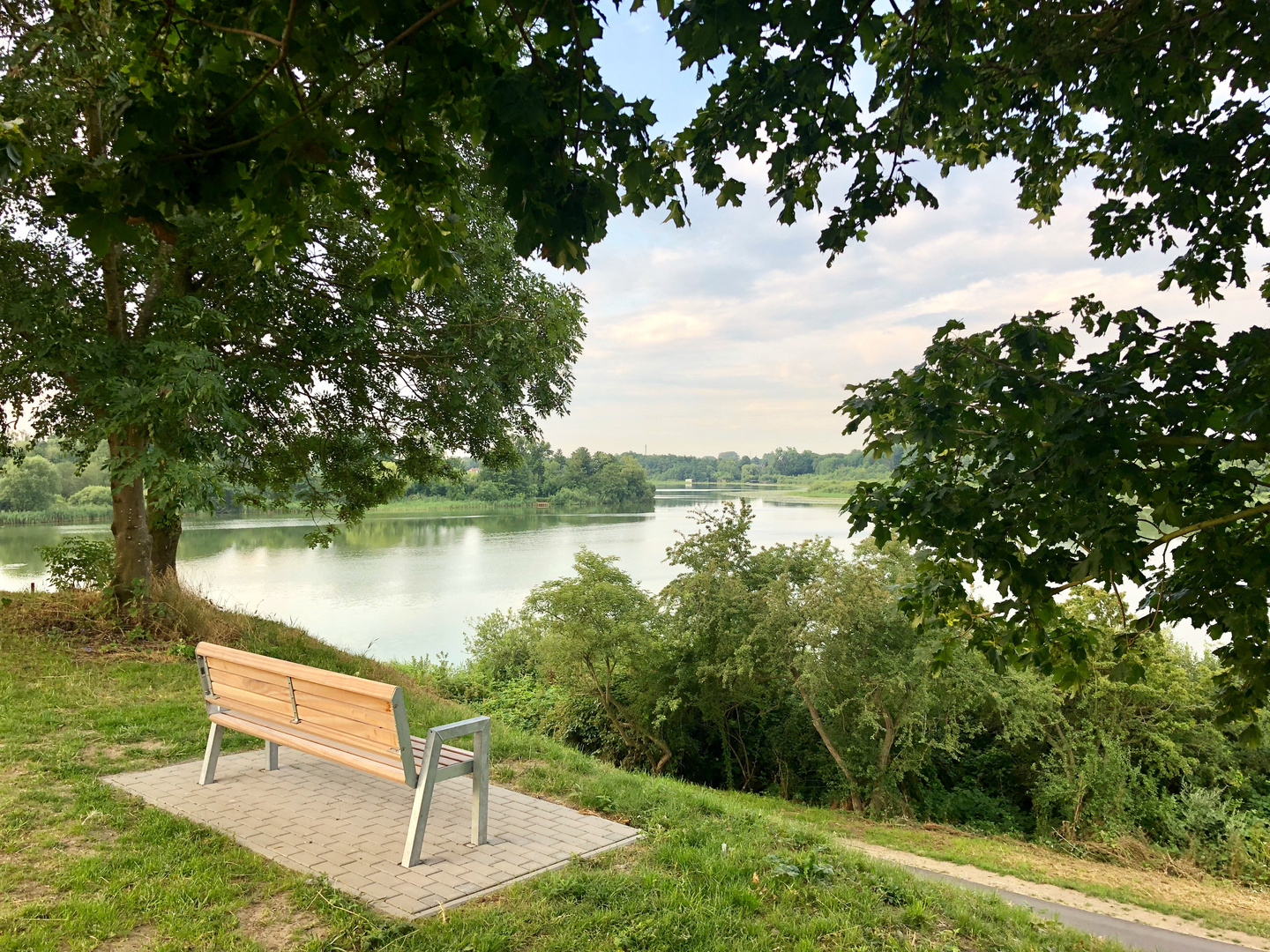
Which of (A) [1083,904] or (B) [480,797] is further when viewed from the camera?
(A) [1083,904]

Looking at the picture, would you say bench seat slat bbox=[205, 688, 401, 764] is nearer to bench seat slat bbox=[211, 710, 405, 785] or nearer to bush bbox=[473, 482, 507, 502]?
bench seat slat bbox=[211, 710, 405, 785]

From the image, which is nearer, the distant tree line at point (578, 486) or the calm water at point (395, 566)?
the calm water at point (395, 566)

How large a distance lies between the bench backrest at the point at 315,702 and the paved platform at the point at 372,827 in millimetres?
414

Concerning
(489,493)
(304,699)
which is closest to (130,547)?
(304,699)

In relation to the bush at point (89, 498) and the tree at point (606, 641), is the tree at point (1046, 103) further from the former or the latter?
the bush at point (89, 498)

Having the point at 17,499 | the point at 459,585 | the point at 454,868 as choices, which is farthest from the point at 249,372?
the point at 17,499

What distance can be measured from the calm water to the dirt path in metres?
6.35

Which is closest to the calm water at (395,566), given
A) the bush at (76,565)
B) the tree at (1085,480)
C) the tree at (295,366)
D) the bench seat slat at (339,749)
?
the bush at (76,565)

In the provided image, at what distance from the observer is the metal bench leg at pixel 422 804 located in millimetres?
3498

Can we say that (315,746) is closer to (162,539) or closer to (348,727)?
(348,727)

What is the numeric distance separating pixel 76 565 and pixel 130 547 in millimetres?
1490

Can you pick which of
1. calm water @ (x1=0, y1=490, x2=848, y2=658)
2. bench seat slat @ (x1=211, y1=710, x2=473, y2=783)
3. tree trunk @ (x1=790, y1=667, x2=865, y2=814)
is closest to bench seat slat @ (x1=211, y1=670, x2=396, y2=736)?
bench seat slat @ (x1=211, y1=710, x2=473, y2=783)

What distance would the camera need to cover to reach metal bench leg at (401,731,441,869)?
3498 mm

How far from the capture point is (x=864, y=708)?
11578 millimetres
